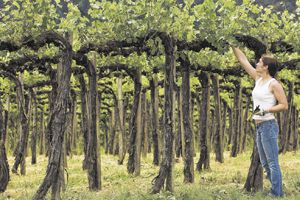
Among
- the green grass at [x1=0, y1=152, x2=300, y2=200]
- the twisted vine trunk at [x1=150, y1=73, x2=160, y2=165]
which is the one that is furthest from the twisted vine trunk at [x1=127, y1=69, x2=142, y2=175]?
the twisted vine trunk at [x1=150, y1=73, x2=160, y2=165]

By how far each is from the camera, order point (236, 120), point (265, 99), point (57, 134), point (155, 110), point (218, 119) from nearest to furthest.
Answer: point (265, 99)
point (57, 134)
point (155, 110)
point (218, 119)
point (236, 120)

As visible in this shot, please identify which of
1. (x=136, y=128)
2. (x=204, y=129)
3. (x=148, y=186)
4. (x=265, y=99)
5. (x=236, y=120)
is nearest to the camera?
(x=265, y=99)

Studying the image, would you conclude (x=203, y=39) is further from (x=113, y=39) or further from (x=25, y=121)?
(x=25, y=121)

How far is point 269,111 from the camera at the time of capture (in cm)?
783

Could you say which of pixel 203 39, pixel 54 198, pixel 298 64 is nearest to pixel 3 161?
pixel 54 198

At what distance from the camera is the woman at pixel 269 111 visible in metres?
7.81

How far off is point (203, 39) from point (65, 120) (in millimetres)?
3881

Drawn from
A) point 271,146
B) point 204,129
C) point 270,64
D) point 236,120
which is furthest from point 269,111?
point 236,120

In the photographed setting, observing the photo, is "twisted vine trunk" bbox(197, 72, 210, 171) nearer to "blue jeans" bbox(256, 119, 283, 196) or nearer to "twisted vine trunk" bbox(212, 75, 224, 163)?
"twisted vine trunk" bbox(212, 75, 224, 163)

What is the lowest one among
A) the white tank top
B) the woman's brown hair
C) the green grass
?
the green grass

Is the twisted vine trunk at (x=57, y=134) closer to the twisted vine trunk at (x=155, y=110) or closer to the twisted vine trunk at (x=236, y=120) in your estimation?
the twisted vine trunk at (x=155, y=110)

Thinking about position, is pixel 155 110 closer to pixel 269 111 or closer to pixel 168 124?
pixel 168 124

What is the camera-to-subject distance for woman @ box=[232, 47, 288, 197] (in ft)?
25.6

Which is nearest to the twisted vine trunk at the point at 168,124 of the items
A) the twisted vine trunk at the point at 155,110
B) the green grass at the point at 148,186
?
the green grass at the point at 148,186
